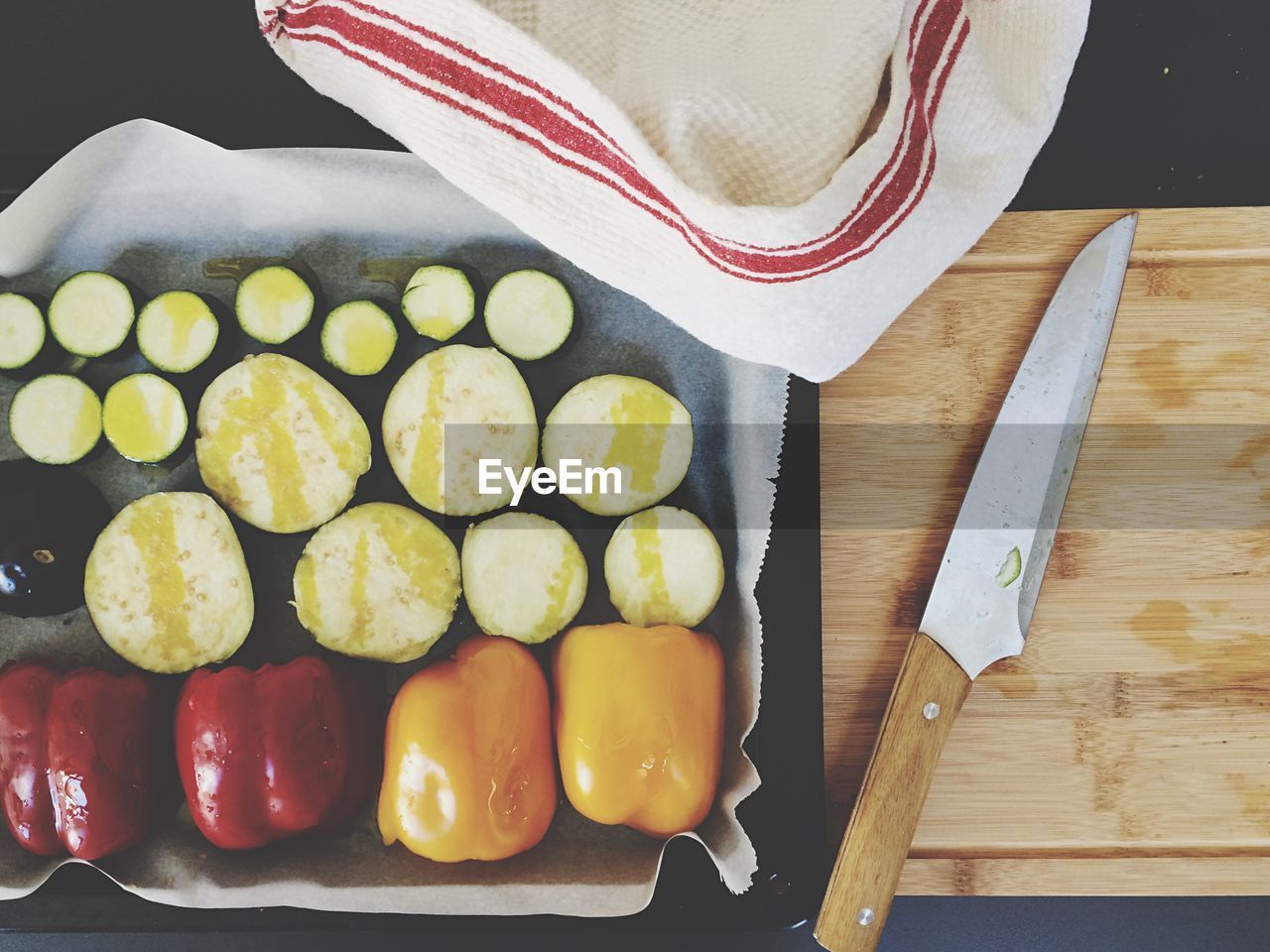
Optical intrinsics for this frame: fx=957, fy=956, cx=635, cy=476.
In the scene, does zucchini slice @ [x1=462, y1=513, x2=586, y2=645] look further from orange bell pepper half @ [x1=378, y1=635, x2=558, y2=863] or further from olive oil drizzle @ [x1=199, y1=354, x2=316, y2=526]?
olive oil drizzle @ [x1=199, y1=354, x2=316, y2=526]

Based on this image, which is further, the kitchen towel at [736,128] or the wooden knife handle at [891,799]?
the wooden knife handle at [891,799]

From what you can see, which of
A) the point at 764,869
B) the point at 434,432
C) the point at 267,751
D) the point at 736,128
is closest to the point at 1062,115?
the point at 736,128

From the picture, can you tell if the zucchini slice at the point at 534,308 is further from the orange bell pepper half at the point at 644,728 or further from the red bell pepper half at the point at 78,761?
the red bell pepper half at the point at 78,761

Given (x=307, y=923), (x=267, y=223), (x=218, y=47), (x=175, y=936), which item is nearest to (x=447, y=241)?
(x=267, y=223)

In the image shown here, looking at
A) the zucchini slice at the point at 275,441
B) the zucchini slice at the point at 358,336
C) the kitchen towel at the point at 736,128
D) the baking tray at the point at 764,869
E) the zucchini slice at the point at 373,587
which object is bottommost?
the baking tray at the point at 764,869

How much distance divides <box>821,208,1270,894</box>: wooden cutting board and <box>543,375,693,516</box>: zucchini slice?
0.19 m

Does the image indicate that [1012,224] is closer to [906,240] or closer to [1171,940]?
[906,240]

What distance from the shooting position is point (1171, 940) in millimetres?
1280

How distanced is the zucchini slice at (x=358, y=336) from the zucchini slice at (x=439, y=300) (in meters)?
0.04

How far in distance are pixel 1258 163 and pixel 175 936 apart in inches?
69.7

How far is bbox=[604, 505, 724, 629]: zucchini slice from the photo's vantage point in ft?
3.73

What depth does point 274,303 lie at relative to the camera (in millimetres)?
1185

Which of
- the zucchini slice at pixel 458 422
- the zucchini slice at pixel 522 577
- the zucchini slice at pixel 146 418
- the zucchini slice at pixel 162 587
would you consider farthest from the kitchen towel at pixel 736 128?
the zucchini slice at pixel 162 587

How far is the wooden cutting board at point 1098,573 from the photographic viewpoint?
117cm
